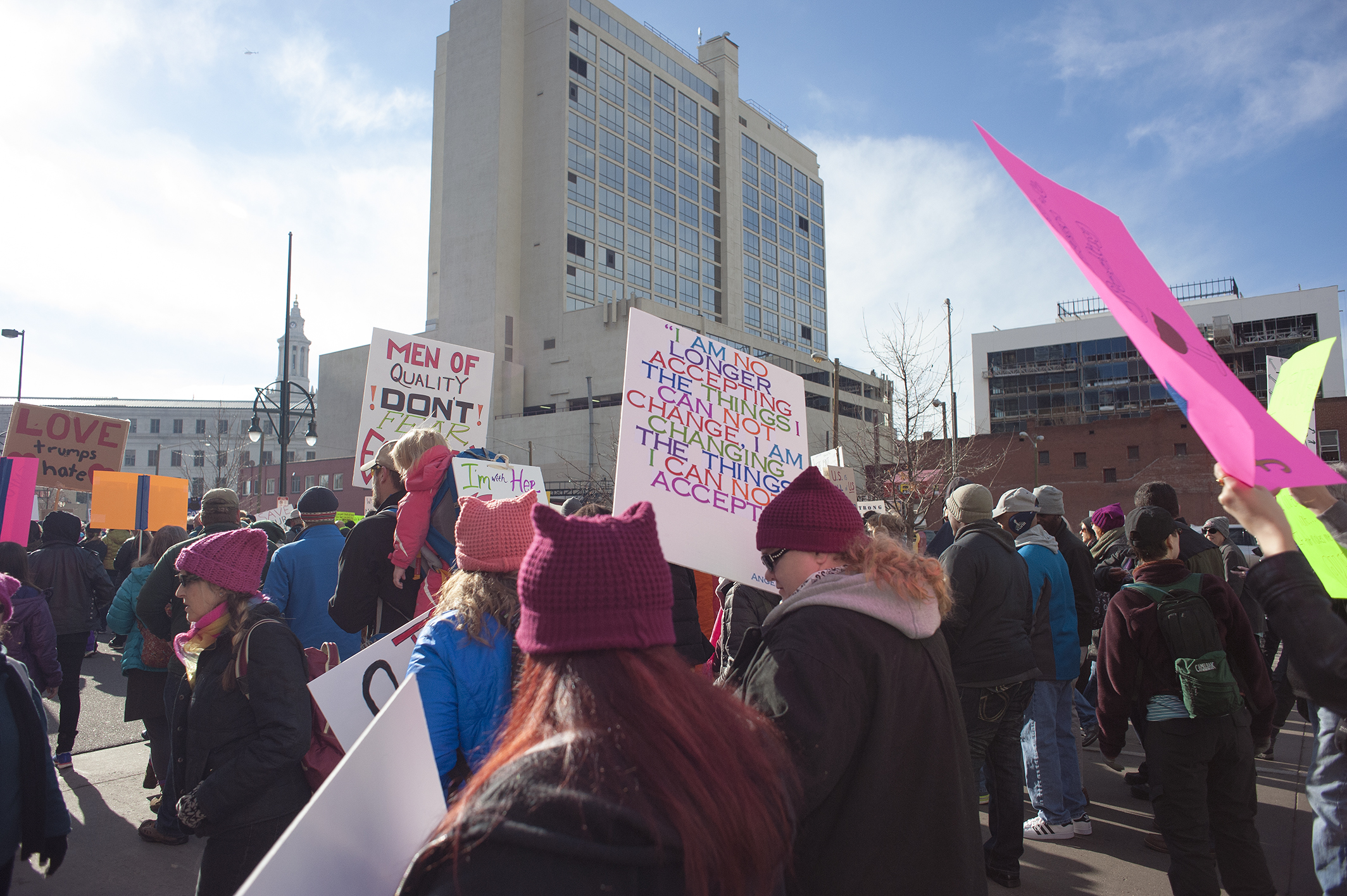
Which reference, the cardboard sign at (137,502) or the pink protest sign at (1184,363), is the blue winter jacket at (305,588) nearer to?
the pink protest sign at (1184,363)

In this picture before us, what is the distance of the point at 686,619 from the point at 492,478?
394 cm

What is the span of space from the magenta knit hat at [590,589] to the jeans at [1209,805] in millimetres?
3462

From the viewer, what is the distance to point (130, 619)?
6312mm

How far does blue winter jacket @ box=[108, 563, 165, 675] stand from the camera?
5.64m

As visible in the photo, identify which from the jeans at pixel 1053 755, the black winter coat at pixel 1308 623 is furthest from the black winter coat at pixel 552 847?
the jeans at pixel 1053 755

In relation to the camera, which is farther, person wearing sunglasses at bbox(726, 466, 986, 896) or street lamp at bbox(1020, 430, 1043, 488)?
street lamp at bbox(1020, 430, 1043, 488)

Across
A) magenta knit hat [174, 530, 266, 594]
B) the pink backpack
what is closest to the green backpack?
the pink backpack

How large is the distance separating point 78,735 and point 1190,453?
56849 mm

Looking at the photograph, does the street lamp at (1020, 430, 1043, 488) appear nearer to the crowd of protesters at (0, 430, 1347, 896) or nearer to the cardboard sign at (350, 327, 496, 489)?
the crowd of protesters at (0, 430, 1347, 896)

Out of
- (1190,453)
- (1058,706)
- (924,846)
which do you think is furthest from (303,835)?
(1190,453)

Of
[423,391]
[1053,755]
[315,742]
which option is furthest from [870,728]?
[423,391]

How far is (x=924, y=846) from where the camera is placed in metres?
2.02

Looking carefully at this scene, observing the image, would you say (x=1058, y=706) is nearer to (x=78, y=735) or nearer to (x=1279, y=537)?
(x=1279, y=537)

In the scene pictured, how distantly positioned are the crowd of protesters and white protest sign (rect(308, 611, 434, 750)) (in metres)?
0.24
